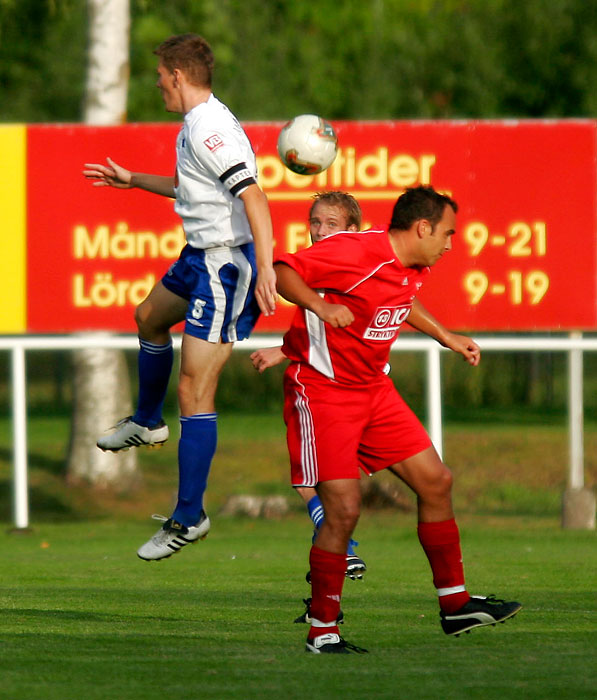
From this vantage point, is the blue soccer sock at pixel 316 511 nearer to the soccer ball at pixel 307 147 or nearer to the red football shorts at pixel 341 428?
the red football shorts at pixel 341 428

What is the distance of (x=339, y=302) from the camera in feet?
19.5

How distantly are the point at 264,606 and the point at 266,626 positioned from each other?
81 centimetres

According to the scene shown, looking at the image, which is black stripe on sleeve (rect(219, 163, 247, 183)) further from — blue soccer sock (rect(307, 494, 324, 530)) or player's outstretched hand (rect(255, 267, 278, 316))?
blue soccer sock (rect(307, 494, 324, 530))

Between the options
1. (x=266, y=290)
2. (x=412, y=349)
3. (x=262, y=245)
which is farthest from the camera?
(x=412, y=349)

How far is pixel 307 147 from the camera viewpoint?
7902 mm

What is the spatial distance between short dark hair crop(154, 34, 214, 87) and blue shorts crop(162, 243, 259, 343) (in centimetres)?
78

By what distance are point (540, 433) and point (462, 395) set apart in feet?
13.0

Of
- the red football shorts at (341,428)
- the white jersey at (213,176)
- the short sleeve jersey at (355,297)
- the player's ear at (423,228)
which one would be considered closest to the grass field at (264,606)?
the red football shorts at (341,428)

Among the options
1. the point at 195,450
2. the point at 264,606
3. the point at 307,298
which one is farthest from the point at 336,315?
the point at 264,606

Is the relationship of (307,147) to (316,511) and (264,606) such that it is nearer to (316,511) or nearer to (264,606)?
(316,511)

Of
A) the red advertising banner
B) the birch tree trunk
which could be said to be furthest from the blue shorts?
the birch tree trunk

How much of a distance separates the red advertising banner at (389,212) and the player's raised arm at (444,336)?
5.83 meters

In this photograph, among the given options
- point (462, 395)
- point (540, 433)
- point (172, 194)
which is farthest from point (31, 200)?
point (462, 395)

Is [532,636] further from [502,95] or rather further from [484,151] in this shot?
[502,95]
